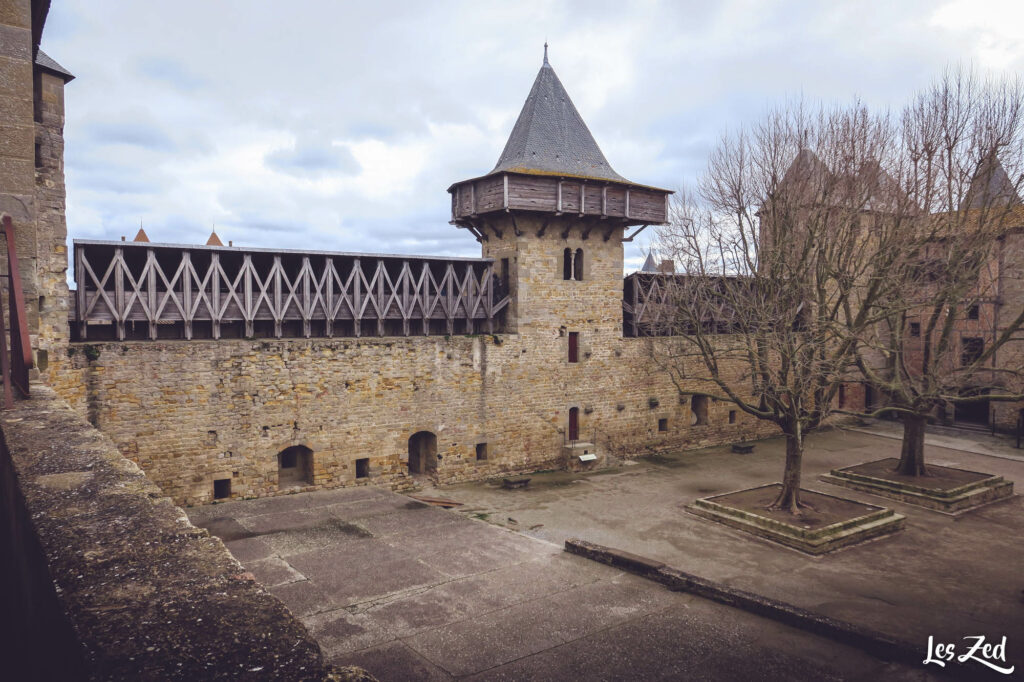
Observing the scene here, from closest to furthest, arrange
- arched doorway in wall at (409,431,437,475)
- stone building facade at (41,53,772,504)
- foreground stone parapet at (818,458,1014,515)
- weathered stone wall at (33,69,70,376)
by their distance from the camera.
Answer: weathered stone wall at (33,69,70,376) → stone building facade at (41,53,772,504) → foreground stone parapet at (818,458,1014,515) → arched doorway in wall at (409,431,437,475)

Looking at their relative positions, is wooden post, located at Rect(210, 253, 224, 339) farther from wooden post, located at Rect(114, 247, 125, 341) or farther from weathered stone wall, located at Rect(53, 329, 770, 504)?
wooden post, located at Rect(114, 247, 125, 341)

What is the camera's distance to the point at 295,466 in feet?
48.5

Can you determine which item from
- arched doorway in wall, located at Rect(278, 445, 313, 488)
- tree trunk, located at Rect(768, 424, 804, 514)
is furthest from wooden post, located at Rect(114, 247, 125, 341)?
tree trunk, located at Rect(768, 424, 804, 514)

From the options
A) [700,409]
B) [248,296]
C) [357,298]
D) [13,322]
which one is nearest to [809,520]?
[700,409]

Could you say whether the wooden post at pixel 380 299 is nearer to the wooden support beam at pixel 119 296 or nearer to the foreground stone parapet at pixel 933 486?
the wooden support beam at pixel 119 296

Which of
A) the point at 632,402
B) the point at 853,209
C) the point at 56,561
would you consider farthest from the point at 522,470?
the point at 56,561

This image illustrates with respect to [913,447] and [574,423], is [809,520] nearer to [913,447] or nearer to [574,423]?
[913,447]

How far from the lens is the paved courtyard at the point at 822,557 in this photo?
8.63 meters

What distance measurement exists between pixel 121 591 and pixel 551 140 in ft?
57.8

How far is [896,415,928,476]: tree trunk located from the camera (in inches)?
601

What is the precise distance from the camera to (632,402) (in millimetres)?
19094

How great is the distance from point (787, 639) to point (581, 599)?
229cm

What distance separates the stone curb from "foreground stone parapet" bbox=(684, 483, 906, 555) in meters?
4.27

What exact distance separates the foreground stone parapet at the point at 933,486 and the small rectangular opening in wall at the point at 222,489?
562 inches
